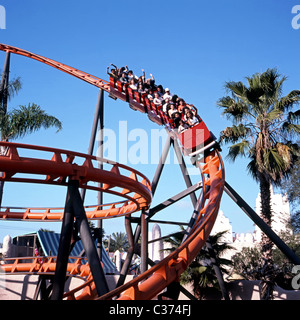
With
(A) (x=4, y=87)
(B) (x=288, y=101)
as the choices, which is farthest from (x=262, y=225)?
(A) (x=4, y=87)

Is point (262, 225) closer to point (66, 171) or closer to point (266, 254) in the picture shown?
point (266, 254)

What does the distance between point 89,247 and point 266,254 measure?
688cm

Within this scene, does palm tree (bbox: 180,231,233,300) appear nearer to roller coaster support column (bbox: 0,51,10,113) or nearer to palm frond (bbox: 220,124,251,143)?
palm frond (bbox: 220,124,251,143)

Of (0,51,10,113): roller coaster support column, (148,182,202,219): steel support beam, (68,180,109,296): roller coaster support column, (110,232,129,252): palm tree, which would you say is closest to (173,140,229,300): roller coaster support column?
(148,182,202,219): steel support beam

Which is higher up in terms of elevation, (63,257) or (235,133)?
(235,133)

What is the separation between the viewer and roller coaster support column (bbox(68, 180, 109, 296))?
18.0 ft

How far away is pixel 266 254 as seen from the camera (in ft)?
36.0

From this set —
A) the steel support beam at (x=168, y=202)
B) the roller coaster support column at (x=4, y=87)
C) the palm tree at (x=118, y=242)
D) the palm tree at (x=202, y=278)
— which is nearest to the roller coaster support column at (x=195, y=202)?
the palm tree at (x=202, y=278)

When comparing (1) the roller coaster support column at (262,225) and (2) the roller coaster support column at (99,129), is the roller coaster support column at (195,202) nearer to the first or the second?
(1) the roller coaster support column at (262,225)

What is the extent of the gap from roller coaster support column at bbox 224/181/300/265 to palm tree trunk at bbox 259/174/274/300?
6.16 feet

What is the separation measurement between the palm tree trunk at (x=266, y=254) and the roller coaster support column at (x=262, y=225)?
1.88 meters

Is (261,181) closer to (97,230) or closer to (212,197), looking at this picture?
(212,197)

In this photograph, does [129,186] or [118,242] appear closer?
[129,186]
